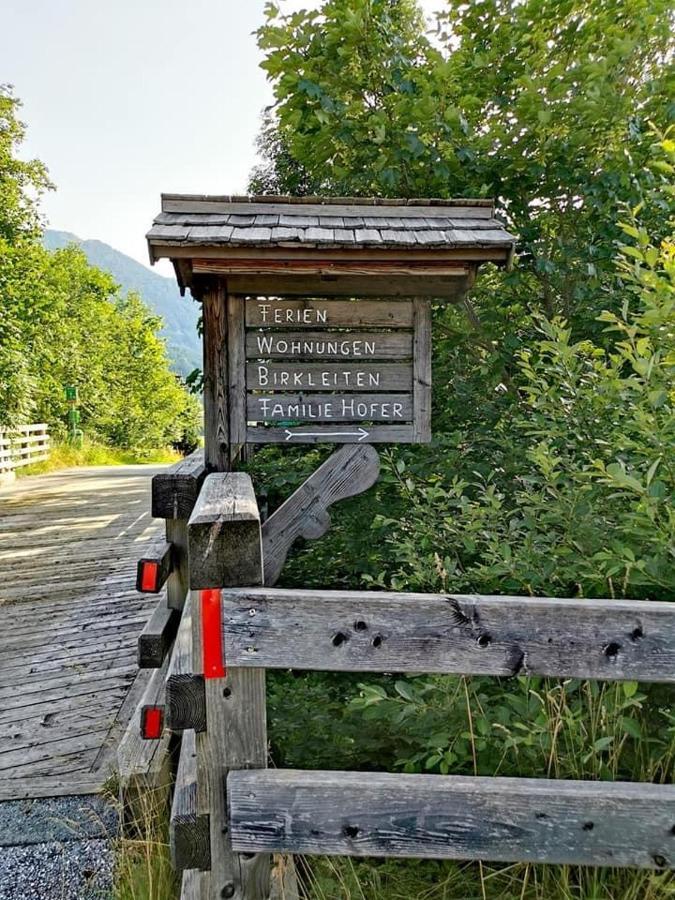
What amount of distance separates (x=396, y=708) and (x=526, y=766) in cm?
54

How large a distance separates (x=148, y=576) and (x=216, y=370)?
111 cm

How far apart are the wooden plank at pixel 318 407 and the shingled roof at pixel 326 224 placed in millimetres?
731

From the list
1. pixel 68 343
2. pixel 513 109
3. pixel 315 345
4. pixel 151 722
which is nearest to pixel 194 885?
pixel 151 722

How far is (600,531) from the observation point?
2557 millimetres

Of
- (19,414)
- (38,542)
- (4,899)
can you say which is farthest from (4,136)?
(4,899)

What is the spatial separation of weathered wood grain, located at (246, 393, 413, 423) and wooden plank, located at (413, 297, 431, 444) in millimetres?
153

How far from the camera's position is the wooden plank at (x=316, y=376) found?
3143 mm

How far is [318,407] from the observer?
3156mm

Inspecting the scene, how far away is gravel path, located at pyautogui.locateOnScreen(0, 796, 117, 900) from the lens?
2648 millimetres

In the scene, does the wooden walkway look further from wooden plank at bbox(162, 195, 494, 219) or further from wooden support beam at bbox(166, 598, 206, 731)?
wooden plank at bbox(162, 195, 494, 219)

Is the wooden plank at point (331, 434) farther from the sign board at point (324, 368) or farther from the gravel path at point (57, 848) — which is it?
the gravel path at point (57, 848)

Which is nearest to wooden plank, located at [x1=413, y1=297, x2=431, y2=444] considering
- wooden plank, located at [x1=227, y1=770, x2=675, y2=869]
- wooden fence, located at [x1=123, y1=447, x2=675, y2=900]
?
wooden fence, located at [x1=123, y1=447, x2=675, y2=900]

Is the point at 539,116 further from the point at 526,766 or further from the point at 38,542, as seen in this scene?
the point at 38,542

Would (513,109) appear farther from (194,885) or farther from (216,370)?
(194,885)
